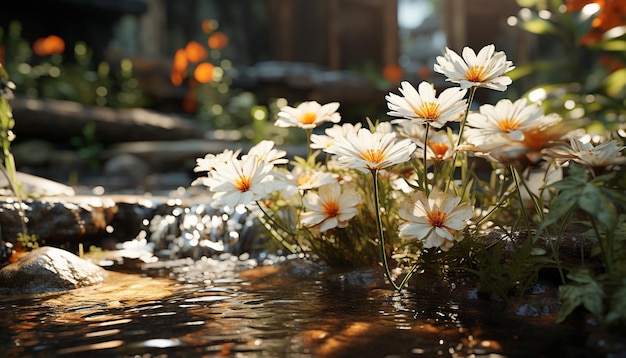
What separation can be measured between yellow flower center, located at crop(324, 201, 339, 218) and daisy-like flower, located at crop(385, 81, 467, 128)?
0.46 meters

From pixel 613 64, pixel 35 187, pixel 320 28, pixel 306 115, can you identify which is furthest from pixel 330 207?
pixel 320 28

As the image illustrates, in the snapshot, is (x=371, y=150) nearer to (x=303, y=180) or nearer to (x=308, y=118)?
(x=303, y=180)

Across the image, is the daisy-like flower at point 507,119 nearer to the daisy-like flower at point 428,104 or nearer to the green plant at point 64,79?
the daisy-like flower at point 428,104

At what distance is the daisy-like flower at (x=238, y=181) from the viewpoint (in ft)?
7.93

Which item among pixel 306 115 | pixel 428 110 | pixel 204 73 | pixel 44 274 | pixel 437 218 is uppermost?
pixel 204 73

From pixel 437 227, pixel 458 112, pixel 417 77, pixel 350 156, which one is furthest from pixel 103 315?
pixel 417 77

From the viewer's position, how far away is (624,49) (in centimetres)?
577

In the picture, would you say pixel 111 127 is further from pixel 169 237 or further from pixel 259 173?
pixel 259 173

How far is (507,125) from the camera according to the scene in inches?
91.3

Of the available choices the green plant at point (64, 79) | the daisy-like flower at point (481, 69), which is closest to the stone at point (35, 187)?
the daisy-like flower at point (481, 69)

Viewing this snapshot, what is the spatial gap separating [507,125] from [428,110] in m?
0.29

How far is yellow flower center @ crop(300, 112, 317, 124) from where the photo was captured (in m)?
2.88

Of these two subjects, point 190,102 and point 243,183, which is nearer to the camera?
point 243,183

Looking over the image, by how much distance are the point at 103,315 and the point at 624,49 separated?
17.2 feet
